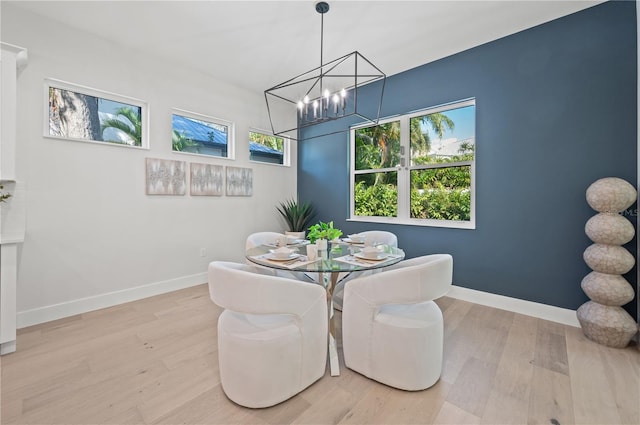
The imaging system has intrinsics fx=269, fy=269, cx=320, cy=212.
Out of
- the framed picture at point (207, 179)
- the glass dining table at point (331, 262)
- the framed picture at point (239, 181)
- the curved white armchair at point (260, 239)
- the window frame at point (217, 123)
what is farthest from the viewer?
the framed picture at point (239, 181)

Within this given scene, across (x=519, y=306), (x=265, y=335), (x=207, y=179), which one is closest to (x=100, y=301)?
(x=207, y=179)

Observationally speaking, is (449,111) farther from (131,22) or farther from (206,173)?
(131,22)

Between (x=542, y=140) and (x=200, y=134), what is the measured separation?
4.12m

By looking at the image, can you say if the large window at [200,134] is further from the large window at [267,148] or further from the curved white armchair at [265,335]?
the curved white armchair at [265,335]

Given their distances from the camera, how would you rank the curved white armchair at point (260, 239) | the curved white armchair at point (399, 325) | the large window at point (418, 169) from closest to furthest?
the curved white armchair at point (399, 325) → the curved white armchair at point (260, 239) → the large window at point (418, 169)

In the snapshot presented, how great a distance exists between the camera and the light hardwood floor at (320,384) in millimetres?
1467

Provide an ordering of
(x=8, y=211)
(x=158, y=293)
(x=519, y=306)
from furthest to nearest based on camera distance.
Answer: (x=158, y=293), (x=519, y=306), (x=8, y=211)

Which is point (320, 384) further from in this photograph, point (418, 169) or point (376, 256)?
point (418, 169)

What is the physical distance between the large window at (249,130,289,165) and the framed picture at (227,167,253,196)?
12.9 inches

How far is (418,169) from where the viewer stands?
3600 millimetres

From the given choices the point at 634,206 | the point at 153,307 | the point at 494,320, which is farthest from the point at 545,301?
the point at 153,307

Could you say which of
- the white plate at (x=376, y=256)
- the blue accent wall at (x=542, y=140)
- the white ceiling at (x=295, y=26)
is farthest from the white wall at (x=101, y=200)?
the blue accent wall at (x=542, y=140)

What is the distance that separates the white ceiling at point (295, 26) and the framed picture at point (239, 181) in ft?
4.80

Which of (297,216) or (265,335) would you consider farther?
(297,216)
